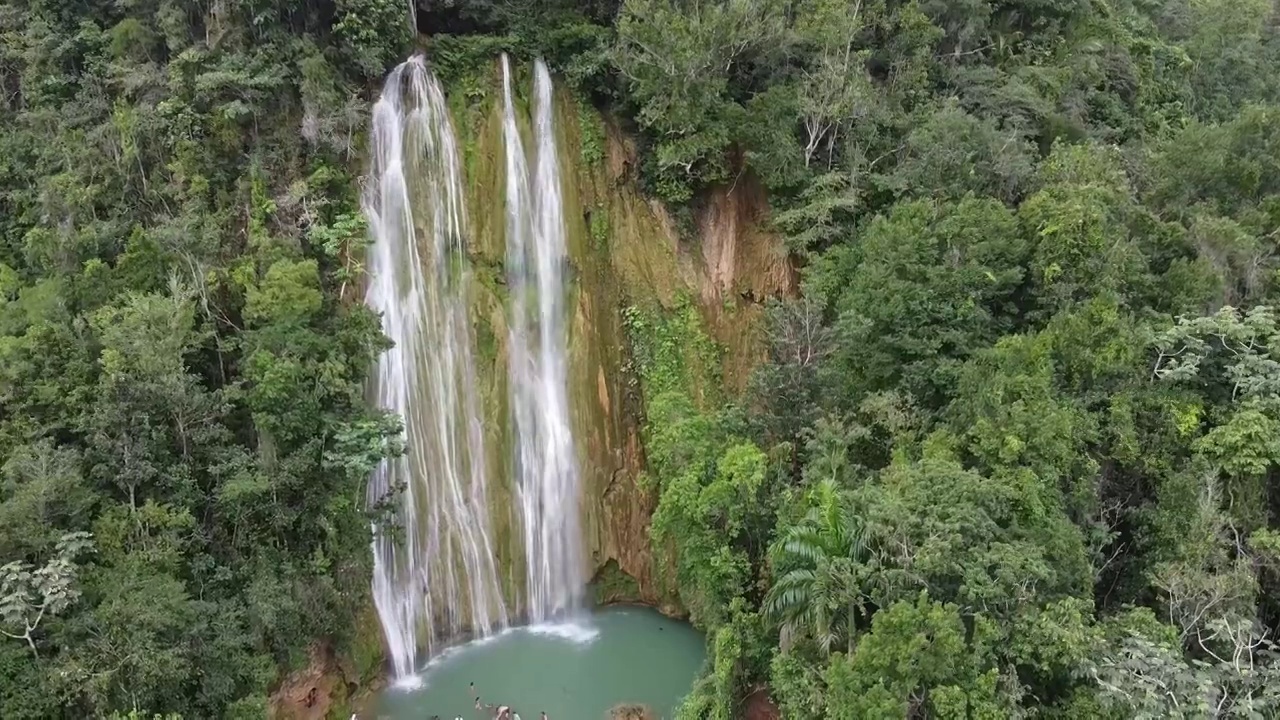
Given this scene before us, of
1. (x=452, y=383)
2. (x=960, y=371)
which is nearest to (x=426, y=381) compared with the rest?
(x=452, y=383)

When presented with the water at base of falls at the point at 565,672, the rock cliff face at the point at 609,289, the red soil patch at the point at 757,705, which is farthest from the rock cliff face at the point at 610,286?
the red soil patch at the point at 757,705

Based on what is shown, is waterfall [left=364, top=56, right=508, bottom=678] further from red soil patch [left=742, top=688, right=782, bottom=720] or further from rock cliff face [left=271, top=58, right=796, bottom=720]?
red soil patch [left=742, top=688, right=782, bottom=720]

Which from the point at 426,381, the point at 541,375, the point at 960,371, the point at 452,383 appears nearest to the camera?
the point at 960,371

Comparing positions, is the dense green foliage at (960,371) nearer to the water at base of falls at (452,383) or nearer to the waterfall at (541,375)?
the waterfall at (541,375)

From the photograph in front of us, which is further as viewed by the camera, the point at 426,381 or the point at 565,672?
the point at 426,381

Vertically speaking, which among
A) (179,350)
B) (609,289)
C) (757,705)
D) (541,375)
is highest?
(609,289)

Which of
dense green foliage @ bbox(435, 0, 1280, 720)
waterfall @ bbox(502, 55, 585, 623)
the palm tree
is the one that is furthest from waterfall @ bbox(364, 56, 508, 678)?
the palm tree

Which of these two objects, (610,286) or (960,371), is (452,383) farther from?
(960,371)
